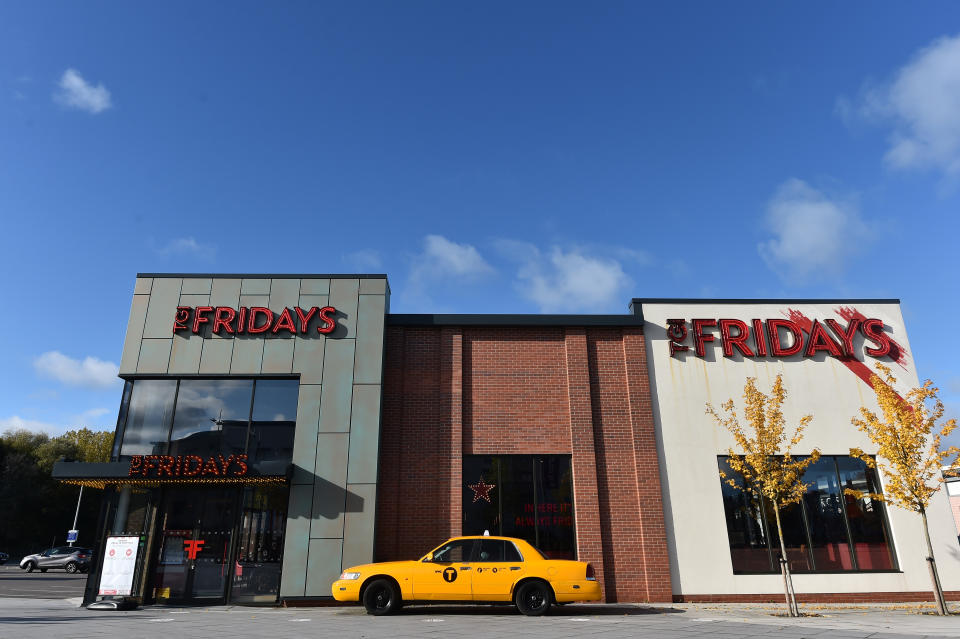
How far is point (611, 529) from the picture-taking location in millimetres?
15844

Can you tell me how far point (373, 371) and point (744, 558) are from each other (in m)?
11.4

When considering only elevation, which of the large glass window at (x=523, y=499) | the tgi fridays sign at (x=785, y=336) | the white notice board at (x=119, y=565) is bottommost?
the white notice board at (x=119, y=565)

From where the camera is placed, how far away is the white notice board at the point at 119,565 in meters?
13.7

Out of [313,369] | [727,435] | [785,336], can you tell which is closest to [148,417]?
[313,369]

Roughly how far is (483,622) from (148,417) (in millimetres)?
10889

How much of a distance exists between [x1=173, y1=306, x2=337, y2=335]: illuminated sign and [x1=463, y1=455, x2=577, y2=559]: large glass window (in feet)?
19.3

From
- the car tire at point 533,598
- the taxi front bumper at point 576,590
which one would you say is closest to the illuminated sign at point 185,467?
the car tire at point 533,598

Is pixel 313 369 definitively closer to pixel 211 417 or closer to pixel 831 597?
pixel 211 417

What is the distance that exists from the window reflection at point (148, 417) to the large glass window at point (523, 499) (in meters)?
8.39

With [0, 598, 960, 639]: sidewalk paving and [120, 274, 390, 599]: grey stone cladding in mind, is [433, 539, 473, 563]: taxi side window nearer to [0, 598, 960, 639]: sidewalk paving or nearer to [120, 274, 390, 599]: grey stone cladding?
[0, 598, 960, 639]: sidewalk paving

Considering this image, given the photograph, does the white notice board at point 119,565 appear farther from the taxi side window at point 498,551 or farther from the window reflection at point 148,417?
the taxi side window at point 498,551

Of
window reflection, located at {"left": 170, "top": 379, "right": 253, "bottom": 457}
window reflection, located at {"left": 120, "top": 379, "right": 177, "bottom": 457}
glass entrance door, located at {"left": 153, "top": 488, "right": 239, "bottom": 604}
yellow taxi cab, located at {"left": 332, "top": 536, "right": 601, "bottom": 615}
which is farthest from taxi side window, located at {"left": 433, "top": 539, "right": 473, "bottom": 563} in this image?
window reflection, located at {"left": 120, "top": 379, "right": 177, "bottom": 457}

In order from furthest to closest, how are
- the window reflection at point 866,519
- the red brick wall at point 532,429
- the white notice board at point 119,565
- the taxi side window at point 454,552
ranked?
the window reflection at point 866,519
the red brick wall at point 532,429
the white notice board at point 119,565
the taxi side window at point 454,552

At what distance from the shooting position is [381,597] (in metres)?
12.5
